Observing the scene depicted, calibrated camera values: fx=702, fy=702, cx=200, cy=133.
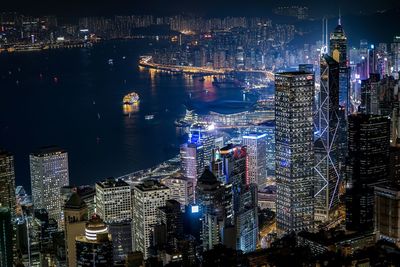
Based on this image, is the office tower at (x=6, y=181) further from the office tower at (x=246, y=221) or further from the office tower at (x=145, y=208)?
the office tower at (x=246, y=221)

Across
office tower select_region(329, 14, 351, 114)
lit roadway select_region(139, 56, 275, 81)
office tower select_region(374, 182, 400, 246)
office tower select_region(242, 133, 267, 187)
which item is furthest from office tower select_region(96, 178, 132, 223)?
lit roadway select_region(139, 56, 275, 81)

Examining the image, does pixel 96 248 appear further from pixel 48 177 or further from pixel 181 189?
pixel 48 177

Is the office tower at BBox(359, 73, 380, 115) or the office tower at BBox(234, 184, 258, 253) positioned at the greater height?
the office tower at BBox(359, 73, 380, 115)

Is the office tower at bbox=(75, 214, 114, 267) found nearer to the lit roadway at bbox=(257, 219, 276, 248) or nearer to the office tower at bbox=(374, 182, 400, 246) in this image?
the lit roadway at bbox=(257, 219, 276, 248)

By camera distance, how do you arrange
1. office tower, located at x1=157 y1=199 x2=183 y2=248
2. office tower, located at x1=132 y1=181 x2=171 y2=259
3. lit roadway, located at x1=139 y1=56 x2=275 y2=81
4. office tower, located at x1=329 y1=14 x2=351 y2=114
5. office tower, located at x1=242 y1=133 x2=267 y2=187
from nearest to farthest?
office tower, located at x1=157 y1=199 x2=183 y2=248 → office tower, located at x1=132 y1=181 x2=171 y2=259 → office tower, located at x1=242 y1=133 x2=267 y2=187 → office tower, located at x1=329 y1=14 x2=351 y2=114 → lit roadway, located at x1=139 y1=56 x2=275 y2=81

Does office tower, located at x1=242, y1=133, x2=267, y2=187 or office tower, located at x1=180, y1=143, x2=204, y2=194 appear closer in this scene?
office tower, located at x1=180, y1=143, x2=204, y2=194

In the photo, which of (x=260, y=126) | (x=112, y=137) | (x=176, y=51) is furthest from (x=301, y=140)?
(x=176, y=51)

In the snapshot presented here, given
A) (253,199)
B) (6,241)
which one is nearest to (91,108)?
(253,199)

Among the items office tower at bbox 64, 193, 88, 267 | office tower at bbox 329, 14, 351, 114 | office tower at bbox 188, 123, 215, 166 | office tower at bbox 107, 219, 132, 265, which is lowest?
office tower at bbox 107, 219, 132, 265
